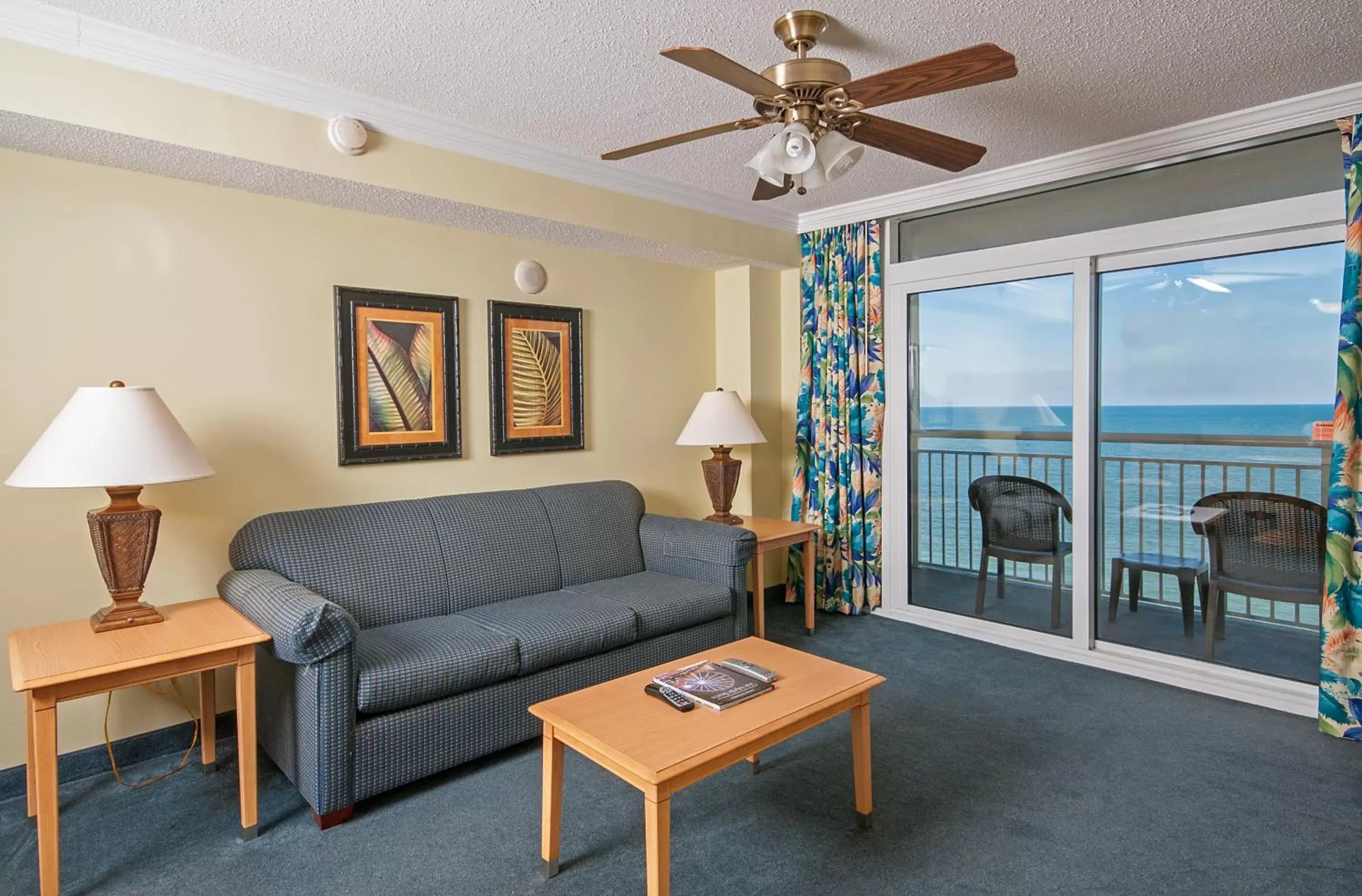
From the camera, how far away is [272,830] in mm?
2287

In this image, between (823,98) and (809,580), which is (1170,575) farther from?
(823,98)

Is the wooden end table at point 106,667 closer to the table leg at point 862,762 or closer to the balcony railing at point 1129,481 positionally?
the table leg at point 862,762

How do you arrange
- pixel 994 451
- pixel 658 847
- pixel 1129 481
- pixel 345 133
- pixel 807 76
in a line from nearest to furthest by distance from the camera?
pixel 658 847, pixel 807 76, pixel 345 133, pixel 1129 481, pixel 994 451

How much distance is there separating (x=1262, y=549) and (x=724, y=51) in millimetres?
2928

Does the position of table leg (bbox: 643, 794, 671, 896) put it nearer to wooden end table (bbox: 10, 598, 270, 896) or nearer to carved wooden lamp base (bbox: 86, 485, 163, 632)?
wooden end table (bbox: 10, 598, 270, 896)

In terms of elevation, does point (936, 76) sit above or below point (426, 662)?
above

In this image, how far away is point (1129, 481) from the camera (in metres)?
3.53

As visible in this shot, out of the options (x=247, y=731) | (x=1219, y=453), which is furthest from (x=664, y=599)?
(x=1219, y=453)

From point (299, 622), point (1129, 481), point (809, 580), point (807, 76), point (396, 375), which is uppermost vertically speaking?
point (807, 76)

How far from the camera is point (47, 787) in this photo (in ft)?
6.26

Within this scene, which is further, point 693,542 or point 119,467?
point 693,542

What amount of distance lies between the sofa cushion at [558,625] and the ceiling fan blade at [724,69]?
1.92 metres

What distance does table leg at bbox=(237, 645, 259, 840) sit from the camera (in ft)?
7.20

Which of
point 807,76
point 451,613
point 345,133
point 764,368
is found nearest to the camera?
point 807,76
